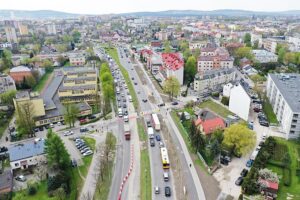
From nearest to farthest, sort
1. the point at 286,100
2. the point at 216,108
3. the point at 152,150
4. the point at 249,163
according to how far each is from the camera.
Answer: the point at 249,163
the point at 152,150
the point at 286,100
the point at 216,108

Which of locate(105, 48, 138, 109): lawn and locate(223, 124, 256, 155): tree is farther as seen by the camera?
locate(105, 48, 138, 109): lawn

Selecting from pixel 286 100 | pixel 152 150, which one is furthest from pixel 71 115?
pixel 286 100

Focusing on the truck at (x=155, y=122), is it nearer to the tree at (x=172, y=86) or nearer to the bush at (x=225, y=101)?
the tree at (x=172, y=86)

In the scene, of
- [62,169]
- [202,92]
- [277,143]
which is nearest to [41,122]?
[62,169]

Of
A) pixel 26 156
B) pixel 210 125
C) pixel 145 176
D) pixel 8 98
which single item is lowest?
pixel 145 176

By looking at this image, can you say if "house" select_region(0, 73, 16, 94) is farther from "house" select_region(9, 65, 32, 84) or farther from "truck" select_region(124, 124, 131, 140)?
"truck" select_region(124, 124, 131, 140)

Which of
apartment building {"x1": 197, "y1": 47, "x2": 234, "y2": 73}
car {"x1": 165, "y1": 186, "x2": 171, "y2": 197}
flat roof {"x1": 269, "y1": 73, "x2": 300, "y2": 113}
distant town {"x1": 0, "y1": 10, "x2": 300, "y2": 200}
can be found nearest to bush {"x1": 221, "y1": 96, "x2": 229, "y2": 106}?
distant town {"x1": 0, "y1": 10, "x2": 300, "y2": 200}

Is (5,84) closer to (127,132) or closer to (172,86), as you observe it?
(127,132)
